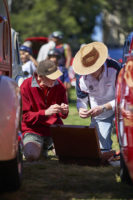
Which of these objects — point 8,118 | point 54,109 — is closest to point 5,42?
point 54,109

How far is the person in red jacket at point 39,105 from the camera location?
21.4ft

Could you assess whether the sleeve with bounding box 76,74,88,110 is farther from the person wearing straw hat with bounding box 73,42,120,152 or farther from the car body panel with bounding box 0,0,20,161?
the car body panel with bounding box 0,0,20,161

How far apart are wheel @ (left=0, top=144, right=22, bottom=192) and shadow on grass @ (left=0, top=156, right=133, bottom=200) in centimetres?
10

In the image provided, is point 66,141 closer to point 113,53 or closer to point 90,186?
point 90,186

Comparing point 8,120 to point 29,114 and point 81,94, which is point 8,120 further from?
point 81,94

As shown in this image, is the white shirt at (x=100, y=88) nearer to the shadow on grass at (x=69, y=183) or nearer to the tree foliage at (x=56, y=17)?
the shadow on grass at (x=69, y=183)

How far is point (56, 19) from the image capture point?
155ft

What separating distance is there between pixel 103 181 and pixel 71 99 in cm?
977

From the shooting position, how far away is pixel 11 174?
15.3ft

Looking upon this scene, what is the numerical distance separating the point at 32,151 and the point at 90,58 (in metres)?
1.36

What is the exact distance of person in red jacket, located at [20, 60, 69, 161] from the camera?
6.52 metres

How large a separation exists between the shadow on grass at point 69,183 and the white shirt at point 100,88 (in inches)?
36.4

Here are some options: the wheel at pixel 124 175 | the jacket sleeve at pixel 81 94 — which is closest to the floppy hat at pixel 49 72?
the jacket sleeve at pixel 81 94

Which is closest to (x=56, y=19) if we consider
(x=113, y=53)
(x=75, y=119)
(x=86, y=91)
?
(x=113, y=53)
